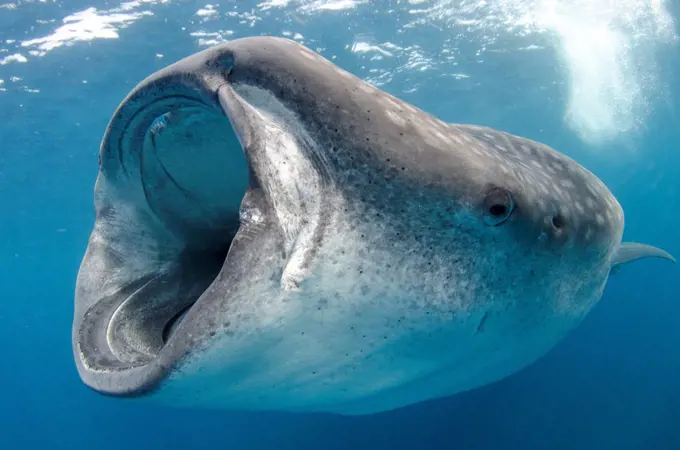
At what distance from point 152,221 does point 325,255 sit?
1.53 meters

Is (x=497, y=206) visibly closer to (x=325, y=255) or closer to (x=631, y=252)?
(x=325, y=255)

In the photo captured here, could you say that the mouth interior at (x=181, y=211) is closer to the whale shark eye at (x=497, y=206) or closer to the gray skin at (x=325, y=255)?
the gray skin at (x=325, y=255)

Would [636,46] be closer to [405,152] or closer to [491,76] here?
[491,76]

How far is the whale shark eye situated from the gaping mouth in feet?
3.53

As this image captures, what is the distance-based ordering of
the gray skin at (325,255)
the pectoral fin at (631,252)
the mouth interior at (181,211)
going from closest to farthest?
the gray skin at (325,255) → the mouth interior at (181,211) → the pectoral fin at (631,252)

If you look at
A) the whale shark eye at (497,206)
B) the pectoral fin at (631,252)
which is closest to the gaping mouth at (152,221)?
the whale shark eye at (497,206)

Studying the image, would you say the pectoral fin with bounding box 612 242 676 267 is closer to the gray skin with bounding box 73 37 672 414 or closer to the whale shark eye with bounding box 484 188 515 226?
the gray skin with bounding box 73 37 672 414

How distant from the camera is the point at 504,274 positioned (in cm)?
189

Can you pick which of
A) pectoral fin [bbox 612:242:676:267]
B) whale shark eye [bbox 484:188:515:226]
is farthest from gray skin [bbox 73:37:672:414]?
pectoral fin [bbox 612:242:676:267]

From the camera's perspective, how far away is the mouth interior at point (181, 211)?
7.59 ft

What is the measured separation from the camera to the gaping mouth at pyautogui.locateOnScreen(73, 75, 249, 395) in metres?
2.06

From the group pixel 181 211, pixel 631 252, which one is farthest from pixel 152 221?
pixel 631 252

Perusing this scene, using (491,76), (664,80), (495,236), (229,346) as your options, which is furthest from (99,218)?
(664,80)

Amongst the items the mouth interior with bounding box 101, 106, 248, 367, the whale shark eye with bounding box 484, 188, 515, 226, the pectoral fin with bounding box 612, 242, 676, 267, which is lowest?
the pectoral fin with bounding box 612, 242, 676, 267
